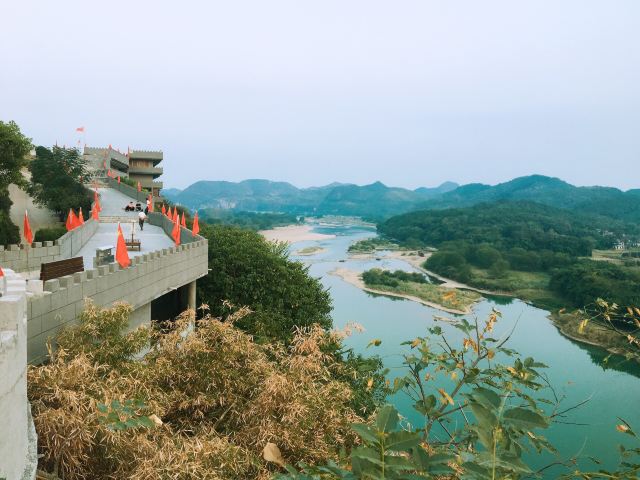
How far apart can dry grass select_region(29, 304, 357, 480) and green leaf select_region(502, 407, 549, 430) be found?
13.4 feet

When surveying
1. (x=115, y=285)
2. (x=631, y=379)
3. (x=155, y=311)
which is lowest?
(x=631, y=379)

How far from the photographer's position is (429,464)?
2348 mm

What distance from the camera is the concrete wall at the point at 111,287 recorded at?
8.27 m

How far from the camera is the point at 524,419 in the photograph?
95.1 inches

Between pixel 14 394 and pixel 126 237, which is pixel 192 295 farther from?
pixel 14 394

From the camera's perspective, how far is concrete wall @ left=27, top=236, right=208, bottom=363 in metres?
8.27

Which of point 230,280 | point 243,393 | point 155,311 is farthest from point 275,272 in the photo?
point 243,393

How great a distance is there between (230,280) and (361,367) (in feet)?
54.5

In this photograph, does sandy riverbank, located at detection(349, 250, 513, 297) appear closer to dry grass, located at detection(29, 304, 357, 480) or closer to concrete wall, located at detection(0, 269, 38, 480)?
dry grass, located at detection(29, 304, 357, 480)

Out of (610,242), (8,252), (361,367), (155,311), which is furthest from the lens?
(610,242)

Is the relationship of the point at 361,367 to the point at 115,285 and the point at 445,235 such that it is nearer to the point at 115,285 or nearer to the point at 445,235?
the point at 115,285

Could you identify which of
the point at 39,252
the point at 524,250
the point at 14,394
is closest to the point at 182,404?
the point at 14,394

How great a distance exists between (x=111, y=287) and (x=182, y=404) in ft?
15.6

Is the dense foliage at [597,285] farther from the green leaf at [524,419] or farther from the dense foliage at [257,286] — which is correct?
the green leaf at [524,419]
